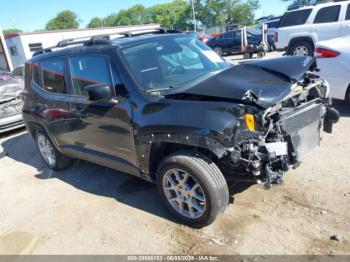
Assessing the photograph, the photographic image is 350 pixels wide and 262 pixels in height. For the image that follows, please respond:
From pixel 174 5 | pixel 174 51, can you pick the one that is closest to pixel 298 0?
pixel 174 5

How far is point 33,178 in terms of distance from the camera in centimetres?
554

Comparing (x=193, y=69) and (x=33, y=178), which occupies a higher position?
(x=193, y=69)

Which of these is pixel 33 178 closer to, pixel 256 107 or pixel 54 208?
pixel 54 208

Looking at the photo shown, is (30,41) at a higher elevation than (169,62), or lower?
lower

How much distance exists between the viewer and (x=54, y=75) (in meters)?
4.83

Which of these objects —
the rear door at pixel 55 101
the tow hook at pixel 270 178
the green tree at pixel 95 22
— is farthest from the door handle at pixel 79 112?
the green tree at pixel 95 22

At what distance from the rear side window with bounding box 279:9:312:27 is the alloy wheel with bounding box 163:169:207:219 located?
34.8ft

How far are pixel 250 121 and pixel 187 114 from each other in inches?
22.5

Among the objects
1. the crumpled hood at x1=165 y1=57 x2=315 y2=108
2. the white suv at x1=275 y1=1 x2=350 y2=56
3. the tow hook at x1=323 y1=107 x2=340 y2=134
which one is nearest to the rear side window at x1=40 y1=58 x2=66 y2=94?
the crumpled hood at x1=165 y1=57 x2=315 y2=108

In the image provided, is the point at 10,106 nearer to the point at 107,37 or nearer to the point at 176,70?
the point at 107,37

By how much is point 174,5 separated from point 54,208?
83.4 meters

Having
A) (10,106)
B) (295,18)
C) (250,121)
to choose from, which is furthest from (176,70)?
(295,18)

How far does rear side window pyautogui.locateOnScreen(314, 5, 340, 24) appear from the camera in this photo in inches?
444

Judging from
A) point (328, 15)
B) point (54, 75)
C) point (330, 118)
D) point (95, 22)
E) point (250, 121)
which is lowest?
point (95, 22)
